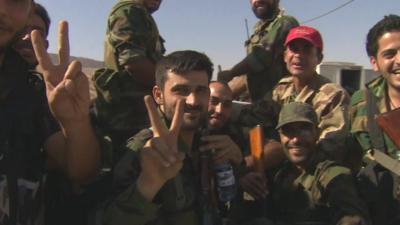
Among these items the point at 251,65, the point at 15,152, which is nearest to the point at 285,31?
the point at 251,65

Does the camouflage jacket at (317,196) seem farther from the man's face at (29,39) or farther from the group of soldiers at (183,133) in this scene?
the man's face at (29,39)

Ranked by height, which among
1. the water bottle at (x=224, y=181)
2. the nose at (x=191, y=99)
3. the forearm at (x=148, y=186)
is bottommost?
the water bottle at (x=224, y=181)

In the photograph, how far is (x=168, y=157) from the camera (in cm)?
167

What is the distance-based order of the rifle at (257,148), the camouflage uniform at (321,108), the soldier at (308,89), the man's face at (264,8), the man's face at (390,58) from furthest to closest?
the man's face at (264,8), the soldier at (308,89), the camouflage uniform at (321,108), the man's face at (390,58), the rifle at (257,148)

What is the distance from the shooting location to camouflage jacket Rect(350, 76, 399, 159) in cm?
274

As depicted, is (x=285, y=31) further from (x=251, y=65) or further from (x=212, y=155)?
(x=212, y=155)

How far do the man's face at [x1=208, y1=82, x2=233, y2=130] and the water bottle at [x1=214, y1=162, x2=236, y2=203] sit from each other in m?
0.89

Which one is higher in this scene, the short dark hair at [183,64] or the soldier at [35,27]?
the soldier at [35,27]

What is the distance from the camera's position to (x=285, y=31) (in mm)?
3861

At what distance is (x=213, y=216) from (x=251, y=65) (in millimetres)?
1964

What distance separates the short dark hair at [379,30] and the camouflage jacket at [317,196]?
79 cm

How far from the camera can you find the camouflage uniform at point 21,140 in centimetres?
161

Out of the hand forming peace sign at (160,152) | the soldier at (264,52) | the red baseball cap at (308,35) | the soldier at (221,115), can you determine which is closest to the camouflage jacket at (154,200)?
the hand forming peace sign at (160,152)

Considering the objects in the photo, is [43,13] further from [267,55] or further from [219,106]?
[267,55]
